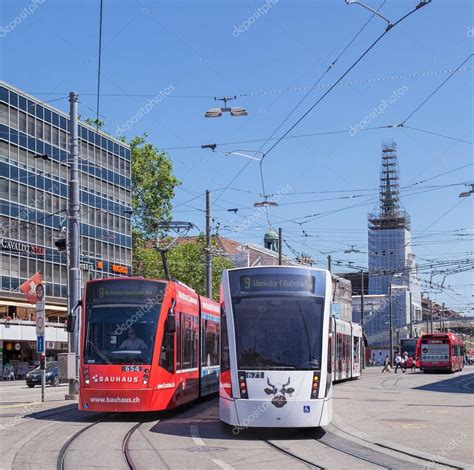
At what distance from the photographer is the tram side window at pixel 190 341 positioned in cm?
2017

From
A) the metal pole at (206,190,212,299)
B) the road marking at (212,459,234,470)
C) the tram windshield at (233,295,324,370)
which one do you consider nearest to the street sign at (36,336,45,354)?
the tram windshield at (233,295,324,370)

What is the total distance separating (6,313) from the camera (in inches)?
1988

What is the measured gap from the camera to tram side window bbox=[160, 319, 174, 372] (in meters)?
18.0

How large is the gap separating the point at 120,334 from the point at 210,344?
684 cm

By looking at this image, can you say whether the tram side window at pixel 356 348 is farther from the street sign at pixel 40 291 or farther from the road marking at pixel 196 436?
the road marking at pixel 196 436

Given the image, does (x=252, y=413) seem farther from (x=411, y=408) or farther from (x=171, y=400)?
(x=411, y=408)

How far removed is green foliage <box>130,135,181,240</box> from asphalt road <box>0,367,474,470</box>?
4768 centimetres

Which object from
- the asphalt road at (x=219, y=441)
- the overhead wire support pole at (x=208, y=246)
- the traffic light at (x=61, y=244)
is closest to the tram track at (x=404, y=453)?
the asphalt road at (x=219, y=441)

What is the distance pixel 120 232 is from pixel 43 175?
37.3 ft

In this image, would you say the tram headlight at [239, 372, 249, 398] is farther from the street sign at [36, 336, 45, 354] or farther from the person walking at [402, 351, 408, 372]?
the person walking at [402, 351, 408, 372]

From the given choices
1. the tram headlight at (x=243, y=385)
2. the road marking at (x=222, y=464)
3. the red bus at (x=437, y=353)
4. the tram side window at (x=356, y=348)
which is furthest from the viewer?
the red bus at (x=437, y=353)

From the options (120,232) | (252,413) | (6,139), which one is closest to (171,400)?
(252,413)

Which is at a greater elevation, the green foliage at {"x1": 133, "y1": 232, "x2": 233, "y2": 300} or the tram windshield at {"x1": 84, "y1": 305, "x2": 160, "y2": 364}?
the green foliage at {"x1": 133, "y1": 232, "x2": 233, "y2": 300}

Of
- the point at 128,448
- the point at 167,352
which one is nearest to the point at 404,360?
the point at 167,352
